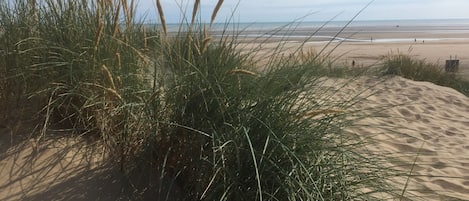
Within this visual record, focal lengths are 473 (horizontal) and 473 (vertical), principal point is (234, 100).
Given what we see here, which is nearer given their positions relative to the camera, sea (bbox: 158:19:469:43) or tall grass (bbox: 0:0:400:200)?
tall grass (bbox: 0:0:400:200)

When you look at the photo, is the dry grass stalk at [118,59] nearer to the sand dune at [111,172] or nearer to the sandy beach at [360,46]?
the sand dune at [111,172]

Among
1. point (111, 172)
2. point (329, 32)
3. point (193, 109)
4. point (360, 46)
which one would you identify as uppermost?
point (193, 109)

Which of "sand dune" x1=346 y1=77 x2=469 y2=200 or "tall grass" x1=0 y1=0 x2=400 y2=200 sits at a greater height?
"tall grass" x1=0 y1=0 x2=400 y2=200

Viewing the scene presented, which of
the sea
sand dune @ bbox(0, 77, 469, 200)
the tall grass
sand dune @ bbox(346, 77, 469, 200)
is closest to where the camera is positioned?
the tall grass

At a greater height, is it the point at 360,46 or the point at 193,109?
the point at 193,109

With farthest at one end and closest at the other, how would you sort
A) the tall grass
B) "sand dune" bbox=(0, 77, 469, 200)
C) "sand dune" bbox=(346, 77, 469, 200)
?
"sand dune" bbox=(346, 77, 469, 200) → "sand dune" bbox=(0, 77, 469, 200) → the tall grass

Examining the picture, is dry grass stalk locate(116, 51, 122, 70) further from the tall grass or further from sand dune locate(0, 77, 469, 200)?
sand dune locate(0, 77, 469, 200)

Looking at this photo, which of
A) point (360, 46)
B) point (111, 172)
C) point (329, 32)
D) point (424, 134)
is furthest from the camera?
point (329, 32)

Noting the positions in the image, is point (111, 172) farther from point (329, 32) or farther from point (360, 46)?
point (329, 32)

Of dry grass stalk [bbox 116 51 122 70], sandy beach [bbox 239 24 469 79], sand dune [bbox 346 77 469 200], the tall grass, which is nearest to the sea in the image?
sandy beach [bbox 239 24 469 79]

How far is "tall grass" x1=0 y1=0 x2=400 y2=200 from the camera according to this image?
2.34 m

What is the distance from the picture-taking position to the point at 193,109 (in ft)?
8.30

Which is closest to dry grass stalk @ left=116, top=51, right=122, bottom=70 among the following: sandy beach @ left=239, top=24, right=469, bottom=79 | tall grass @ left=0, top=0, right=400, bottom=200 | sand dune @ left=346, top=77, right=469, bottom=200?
tall grass @ left=0, top=0, right=400, bottom=200

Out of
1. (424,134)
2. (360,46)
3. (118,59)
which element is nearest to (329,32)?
(360,46)
